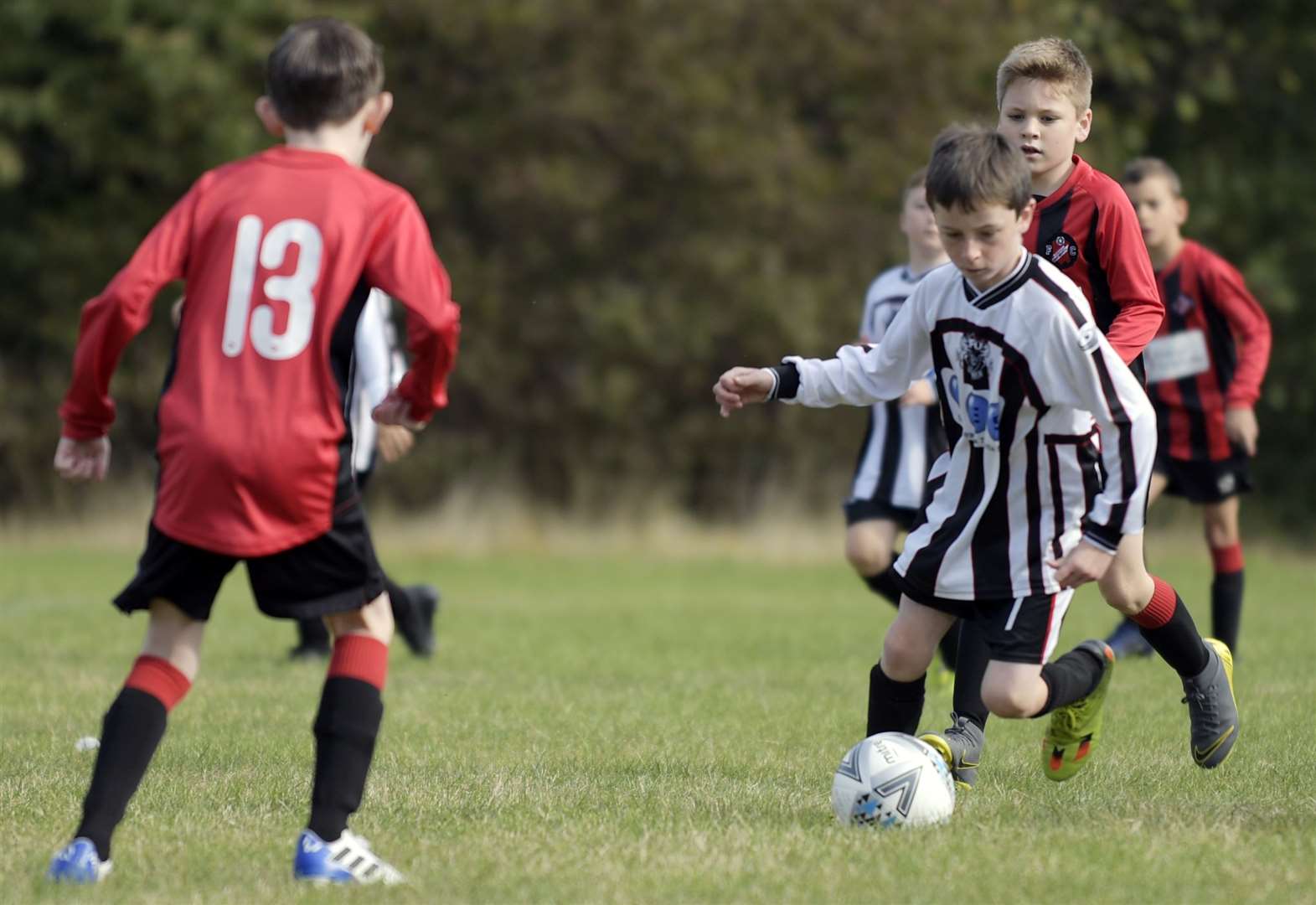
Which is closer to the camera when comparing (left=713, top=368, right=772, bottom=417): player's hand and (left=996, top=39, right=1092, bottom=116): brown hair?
(left=713, top=368, right=772, bottom=417): player's hand

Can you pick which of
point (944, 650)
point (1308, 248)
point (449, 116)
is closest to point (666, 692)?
point (944, 650)

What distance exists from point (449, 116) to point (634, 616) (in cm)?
959

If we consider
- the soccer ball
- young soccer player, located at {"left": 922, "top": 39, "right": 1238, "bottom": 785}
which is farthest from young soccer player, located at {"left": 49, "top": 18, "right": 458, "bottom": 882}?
young soccer player, located at {"left": 922, "top": 39, "right": 1238, "bottom": 785}

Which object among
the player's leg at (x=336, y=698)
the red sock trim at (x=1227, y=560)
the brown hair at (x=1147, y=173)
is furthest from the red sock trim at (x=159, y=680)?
the red sock trim at (x=1227, y=560)

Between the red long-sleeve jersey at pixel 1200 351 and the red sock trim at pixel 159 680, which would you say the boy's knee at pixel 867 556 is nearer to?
the red long-sleeve jersey at pixel 1200 351

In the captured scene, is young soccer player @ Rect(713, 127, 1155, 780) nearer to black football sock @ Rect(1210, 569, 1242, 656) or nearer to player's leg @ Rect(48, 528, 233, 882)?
player's leg @ Rect(48, 528, 233, 882)

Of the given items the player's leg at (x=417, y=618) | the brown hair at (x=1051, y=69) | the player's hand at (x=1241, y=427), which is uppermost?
the brown hair at (x=1051, y=69)

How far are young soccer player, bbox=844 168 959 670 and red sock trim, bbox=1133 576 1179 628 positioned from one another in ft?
6.53

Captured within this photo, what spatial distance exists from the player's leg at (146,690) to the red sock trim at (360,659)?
29 centimetres

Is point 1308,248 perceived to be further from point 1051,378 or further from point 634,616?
point 1051,378

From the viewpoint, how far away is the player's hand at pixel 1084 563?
12.9 ft

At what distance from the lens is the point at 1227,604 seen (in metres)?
7.93

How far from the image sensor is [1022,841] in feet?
13.1

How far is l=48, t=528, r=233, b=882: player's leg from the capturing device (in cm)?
353
